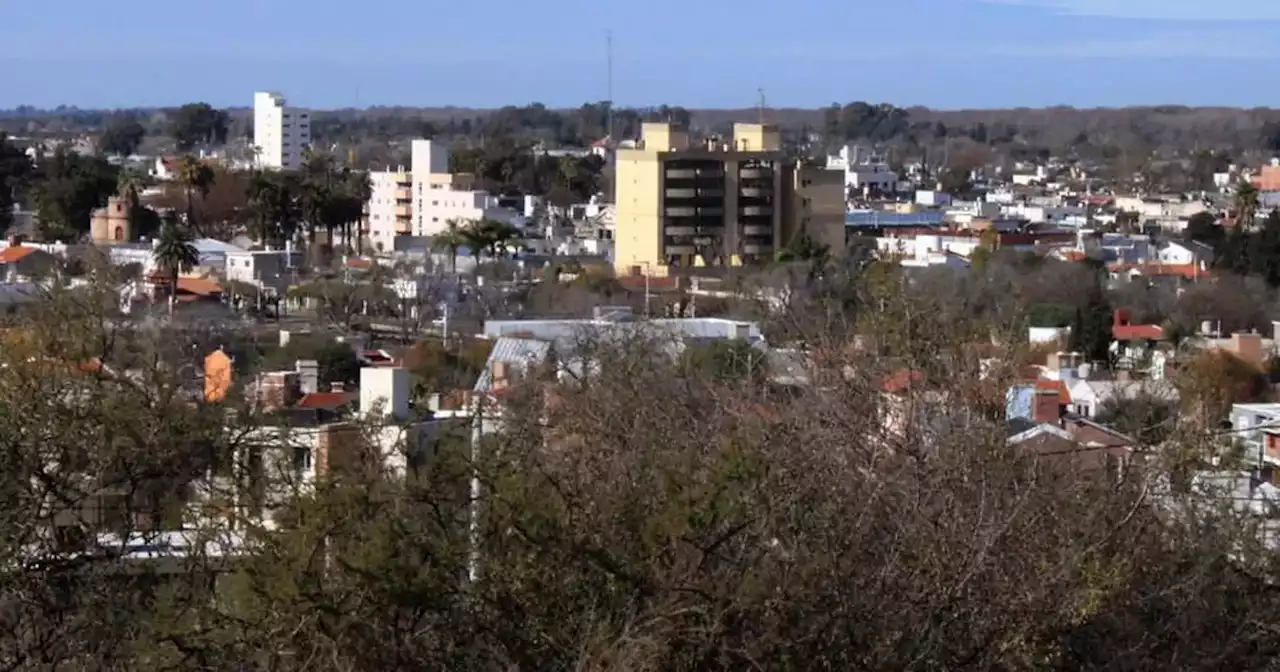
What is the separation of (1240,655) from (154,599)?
370cm

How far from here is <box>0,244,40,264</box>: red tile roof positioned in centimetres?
2956

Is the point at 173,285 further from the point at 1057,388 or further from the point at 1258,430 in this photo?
the point at 1258,430

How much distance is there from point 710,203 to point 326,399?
78.3ft

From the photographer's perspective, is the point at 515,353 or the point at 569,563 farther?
the point at 515,353

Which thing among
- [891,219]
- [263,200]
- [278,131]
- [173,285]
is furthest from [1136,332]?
[278,131]

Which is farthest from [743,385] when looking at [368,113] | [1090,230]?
[368,113]

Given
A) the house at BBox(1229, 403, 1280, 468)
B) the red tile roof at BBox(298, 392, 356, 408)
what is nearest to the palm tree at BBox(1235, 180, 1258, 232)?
the house at BBox(1229, 403, 1280, 468)

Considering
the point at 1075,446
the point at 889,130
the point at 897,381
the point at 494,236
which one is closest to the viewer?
the point at 897,381

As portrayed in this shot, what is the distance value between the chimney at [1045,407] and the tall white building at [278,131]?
52.2m

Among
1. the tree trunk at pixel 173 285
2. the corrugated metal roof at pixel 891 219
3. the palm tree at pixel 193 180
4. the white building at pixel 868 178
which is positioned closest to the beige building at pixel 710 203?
the corrugated metal roof at pixel 891 219

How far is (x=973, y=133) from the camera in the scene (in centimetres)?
10719

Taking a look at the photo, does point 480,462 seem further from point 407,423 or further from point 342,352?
point 342,352

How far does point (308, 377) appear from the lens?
16.2m

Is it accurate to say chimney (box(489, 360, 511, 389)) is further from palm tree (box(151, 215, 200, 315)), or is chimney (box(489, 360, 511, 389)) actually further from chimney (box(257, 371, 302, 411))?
palm tree (box(151, 215, 200, 315))
